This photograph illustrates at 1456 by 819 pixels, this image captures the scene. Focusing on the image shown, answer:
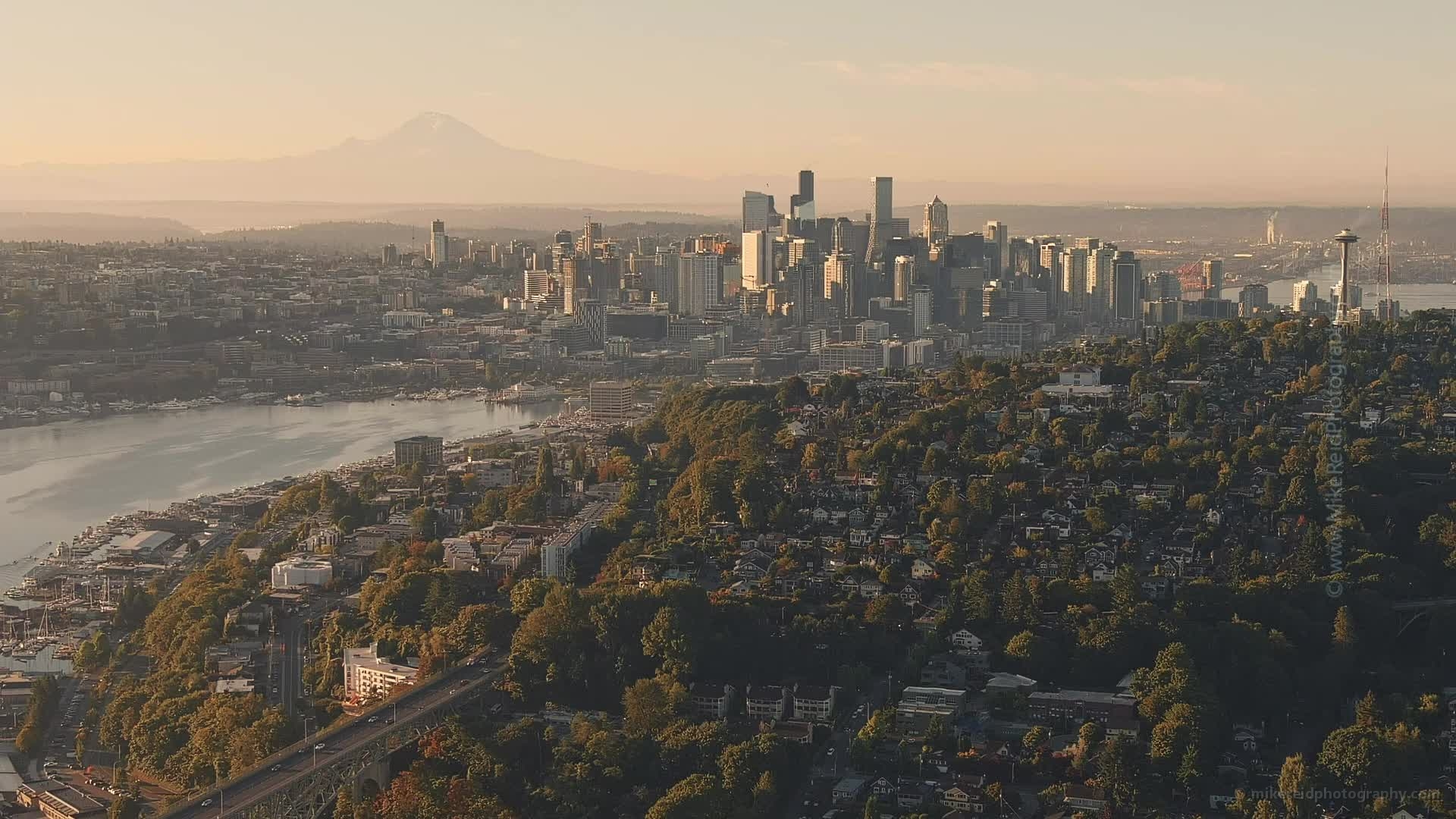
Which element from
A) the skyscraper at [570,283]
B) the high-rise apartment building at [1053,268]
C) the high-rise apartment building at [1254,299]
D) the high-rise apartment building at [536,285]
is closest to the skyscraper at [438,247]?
the high-rise apartment building at [536,285]

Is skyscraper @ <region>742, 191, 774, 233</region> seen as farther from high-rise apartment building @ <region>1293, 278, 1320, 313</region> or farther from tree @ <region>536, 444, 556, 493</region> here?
tree @ <region>536, 444, 556, 493</region>

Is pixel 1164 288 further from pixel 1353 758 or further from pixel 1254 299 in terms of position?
pixel 1353 758

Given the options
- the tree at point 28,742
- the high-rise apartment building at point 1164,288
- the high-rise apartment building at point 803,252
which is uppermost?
the high-rise apartment building at point 803,252

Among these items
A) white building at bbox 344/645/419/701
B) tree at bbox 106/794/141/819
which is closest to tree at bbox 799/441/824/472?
white building at bbox 344/645/419/701

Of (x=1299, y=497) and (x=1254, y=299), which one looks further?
(x=1254, y=299)

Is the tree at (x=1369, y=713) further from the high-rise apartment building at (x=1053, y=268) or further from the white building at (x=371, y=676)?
the high-rise apartment building at (x=1053, y=268)

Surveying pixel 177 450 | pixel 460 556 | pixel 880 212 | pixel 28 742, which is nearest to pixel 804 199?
pixel 880 212

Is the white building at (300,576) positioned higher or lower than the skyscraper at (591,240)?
lower
